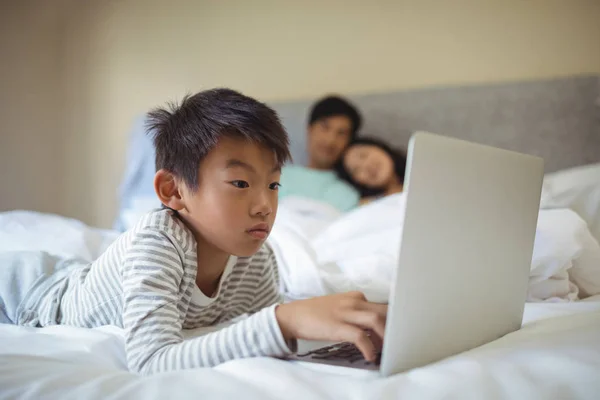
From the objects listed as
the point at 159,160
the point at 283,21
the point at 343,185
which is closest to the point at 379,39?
the point at 283,21

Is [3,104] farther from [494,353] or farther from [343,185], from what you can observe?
[494,353]

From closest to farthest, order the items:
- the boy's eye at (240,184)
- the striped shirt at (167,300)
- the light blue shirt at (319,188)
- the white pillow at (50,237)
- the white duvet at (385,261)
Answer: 1. the striped shirt at (167,300)
2. the boy's eye at (240,184)
3. the white duvet at (385,261)
4. the white pillow at (50,237)
5. the light blue shirt at (319,188)

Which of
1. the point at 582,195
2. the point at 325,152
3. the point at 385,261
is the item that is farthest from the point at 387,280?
the point at 325,152

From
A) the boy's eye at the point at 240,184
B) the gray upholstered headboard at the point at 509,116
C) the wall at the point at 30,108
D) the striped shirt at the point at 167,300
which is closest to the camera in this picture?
the striped shirt at the point at 167,300

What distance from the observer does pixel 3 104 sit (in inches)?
90.0

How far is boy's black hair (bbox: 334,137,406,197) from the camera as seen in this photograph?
193 cm

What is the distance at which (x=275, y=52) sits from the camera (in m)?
2.36

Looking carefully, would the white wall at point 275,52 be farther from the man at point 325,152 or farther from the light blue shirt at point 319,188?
the light blue shirt at point 319,188

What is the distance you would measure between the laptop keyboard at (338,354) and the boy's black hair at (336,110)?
146 centimetres

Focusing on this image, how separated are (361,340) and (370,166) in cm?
141

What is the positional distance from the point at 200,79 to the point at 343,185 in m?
0.98

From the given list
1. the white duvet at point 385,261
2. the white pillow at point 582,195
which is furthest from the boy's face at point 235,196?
the white pillow at point 582,195

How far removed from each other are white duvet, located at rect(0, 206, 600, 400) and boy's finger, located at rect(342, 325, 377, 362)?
2 centimetres

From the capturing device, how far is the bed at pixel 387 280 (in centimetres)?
50
